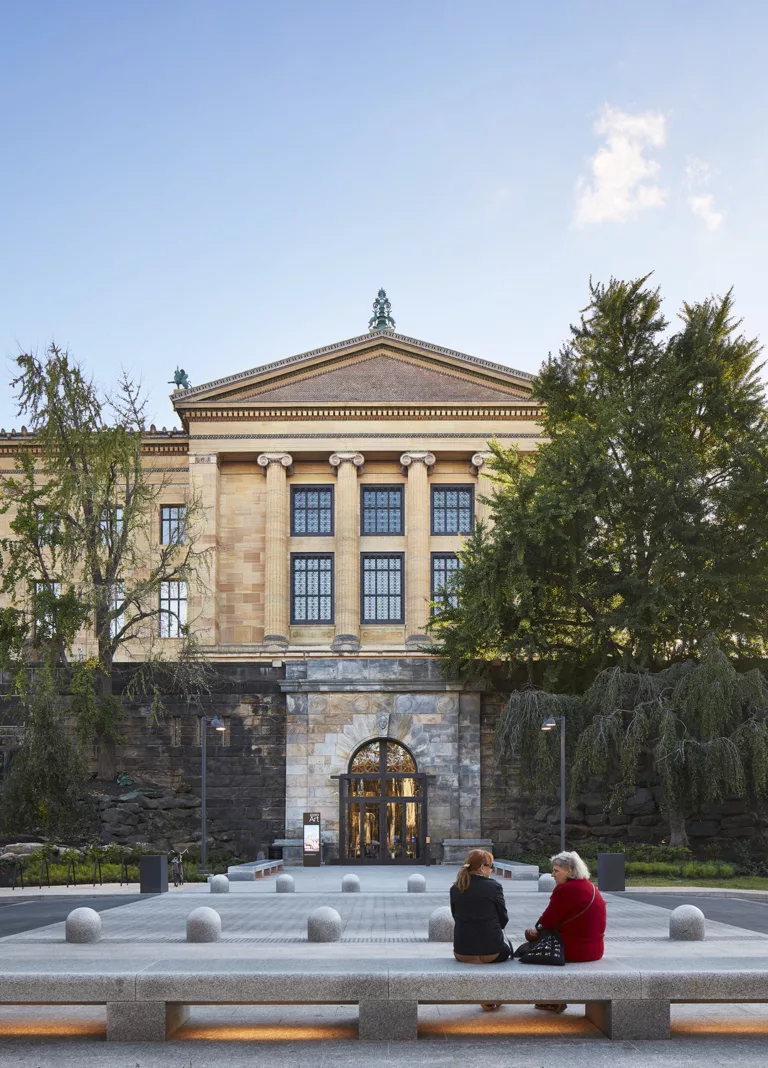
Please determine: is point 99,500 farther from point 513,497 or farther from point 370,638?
point 370,638

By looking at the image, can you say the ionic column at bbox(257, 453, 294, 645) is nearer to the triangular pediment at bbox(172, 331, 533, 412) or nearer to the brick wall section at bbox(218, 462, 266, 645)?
the brick wall section at bbox(218, 462, 266, 645)

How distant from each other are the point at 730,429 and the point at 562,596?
815 centimetres

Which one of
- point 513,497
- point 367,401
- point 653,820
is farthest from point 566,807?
point 367,401

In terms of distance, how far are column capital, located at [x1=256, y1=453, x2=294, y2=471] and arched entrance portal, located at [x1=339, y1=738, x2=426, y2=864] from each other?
18.5 metres

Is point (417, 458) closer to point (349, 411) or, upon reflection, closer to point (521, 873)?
point (349, 411)

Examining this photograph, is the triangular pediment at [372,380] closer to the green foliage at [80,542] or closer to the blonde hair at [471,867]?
the green foliage at [80,542]

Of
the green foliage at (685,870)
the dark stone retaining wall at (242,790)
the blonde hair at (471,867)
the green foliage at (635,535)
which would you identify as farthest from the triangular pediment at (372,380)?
the blonde hair at (471,867)

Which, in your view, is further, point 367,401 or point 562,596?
point 367,401

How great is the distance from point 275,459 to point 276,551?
14.4 feet

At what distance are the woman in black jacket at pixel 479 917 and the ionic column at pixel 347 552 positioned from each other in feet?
137

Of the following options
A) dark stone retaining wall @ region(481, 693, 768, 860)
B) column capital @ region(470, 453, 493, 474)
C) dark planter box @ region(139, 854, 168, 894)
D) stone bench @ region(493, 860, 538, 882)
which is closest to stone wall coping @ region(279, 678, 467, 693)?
dark stone retaining wall @ region(481, 693, 768, 860)

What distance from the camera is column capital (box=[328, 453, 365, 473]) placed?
5597cm

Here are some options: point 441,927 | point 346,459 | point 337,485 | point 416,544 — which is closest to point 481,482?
point 416,544

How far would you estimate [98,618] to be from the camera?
4059 cm
